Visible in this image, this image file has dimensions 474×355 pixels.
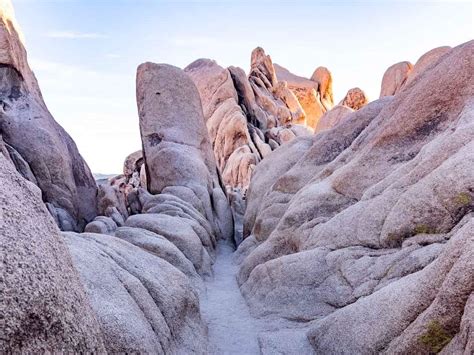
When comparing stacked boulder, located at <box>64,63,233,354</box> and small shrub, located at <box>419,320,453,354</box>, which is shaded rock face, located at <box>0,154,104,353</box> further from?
small shrub, located at <box>419,320,453,354</box>

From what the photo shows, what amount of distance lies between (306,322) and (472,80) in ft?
24.2

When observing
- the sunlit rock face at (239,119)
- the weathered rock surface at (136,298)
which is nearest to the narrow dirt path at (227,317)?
the weathered rock surface at (136,298)

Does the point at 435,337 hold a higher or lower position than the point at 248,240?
lower

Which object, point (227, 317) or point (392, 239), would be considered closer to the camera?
point (392, 239)

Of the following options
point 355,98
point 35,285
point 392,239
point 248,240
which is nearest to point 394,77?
point 355,98

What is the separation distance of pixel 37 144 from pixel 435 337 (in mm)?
13978

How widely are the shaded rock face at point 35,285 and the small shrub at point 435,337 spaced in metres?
4.08

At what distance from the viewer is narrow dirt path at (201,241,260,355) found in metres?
8.91

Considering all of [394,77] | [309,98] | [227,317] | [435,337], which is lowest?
[227,317]

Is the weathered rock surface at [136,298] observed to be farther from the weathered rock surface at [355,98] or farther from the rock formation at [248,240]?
the weathered rock surface at [355,98]

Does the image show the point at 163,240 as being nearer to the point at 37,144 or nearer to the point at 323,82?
the point at 37,144

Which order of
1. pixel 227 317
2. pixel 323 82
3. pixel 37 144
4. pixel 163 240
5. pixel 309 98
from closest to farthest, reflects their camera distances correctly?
pixel 227 317
pixel 163 240
pixel 37 144
pixel 309 98
pixel 323 82

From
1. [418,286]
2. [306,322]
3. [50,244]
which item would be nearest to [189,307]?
[306,322]

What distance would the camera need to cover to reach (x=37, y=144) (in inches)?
593
